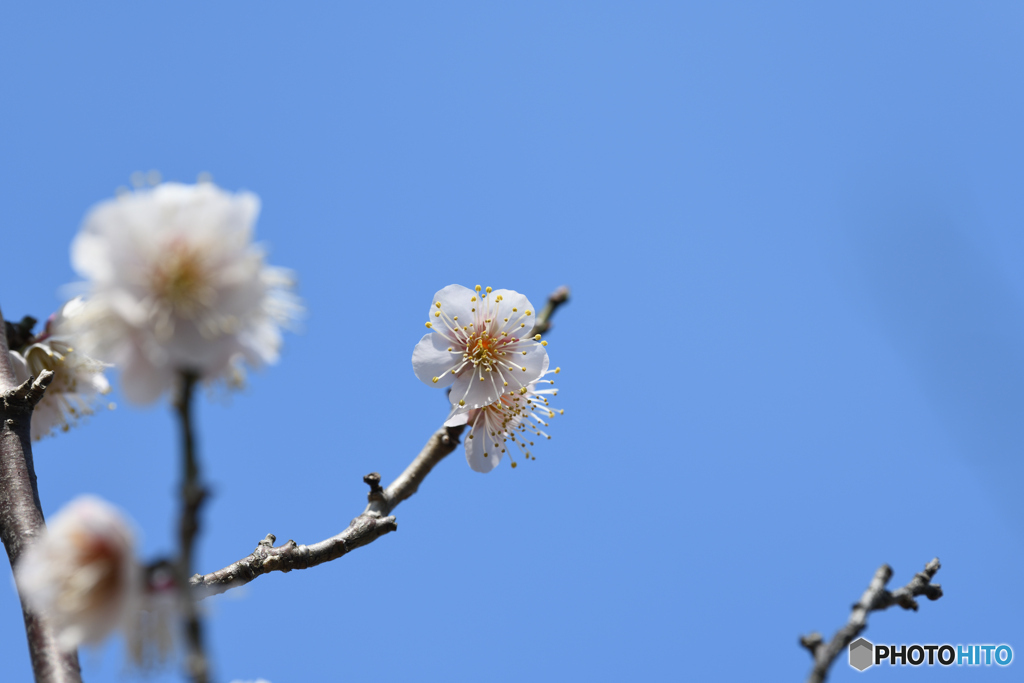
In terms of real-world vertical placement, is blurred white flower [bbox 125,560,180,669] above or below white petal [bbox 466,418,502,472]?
below

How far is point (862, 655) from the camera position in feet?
6.93

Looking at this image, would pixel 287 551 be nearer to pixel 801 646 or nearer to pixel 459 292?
pixel 459 292

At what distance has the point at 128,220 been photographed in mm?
1139

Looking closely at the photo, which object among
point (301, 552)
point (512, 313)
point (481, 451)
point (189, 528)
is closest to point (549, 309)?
point (512, 313)

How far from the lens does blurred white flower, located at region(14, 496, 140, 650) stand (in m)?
1.05

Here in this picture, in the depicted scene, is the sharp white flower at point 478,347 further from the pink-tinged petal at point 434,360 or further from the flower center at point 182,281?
the flower center at point 182,281

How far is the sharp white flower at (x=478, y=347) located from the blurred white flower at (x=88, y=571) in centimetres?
164

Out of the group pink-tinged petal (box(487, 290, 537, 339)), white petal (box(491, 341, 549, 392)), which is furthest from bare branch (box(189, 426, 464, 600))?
pink-tinged petal (box(487, 290, 537, 339))

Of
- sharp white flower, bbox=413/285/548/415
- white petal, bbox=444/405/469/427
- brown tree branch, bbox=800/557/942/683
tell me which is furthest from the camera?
sharp white flower, bbox=413/285/548/415

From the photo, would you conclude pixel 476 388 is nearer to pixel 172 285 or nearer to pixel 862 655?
pixel 862 655

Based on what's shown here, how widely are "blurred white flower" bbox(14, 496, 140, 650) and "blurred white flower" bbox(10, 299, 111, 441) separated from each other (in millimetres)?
1817

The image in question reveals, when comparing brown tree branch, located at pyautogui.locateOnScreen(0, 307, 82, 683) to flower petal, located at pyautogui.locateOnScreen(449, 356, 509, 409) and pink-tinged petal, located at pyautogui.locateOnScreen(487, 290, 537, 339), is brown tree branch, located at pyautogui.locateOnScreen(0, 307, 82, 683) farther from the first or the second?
pink-tinged petal, located at pyautogui.locateOnScreen(487, 290, 537, 339)

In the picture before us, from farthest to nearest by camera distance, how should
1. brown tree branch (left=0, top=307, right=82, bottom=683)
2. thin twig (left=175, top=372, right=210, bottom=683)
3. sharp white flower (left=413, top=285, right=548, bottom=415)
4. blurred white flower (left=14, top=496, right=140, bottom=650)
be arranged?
sharp white flower (left=413, top=285, right=548, bottom=415) → brown tree branch (left=0, top=307, right=82, bottom=683) → blurred white flower (left=14, top=496, right=140, bottom=650) → thin twig (left=175, top=372, right=210, bottom=683)

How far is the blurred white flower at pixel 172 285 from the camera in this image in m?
1.10
